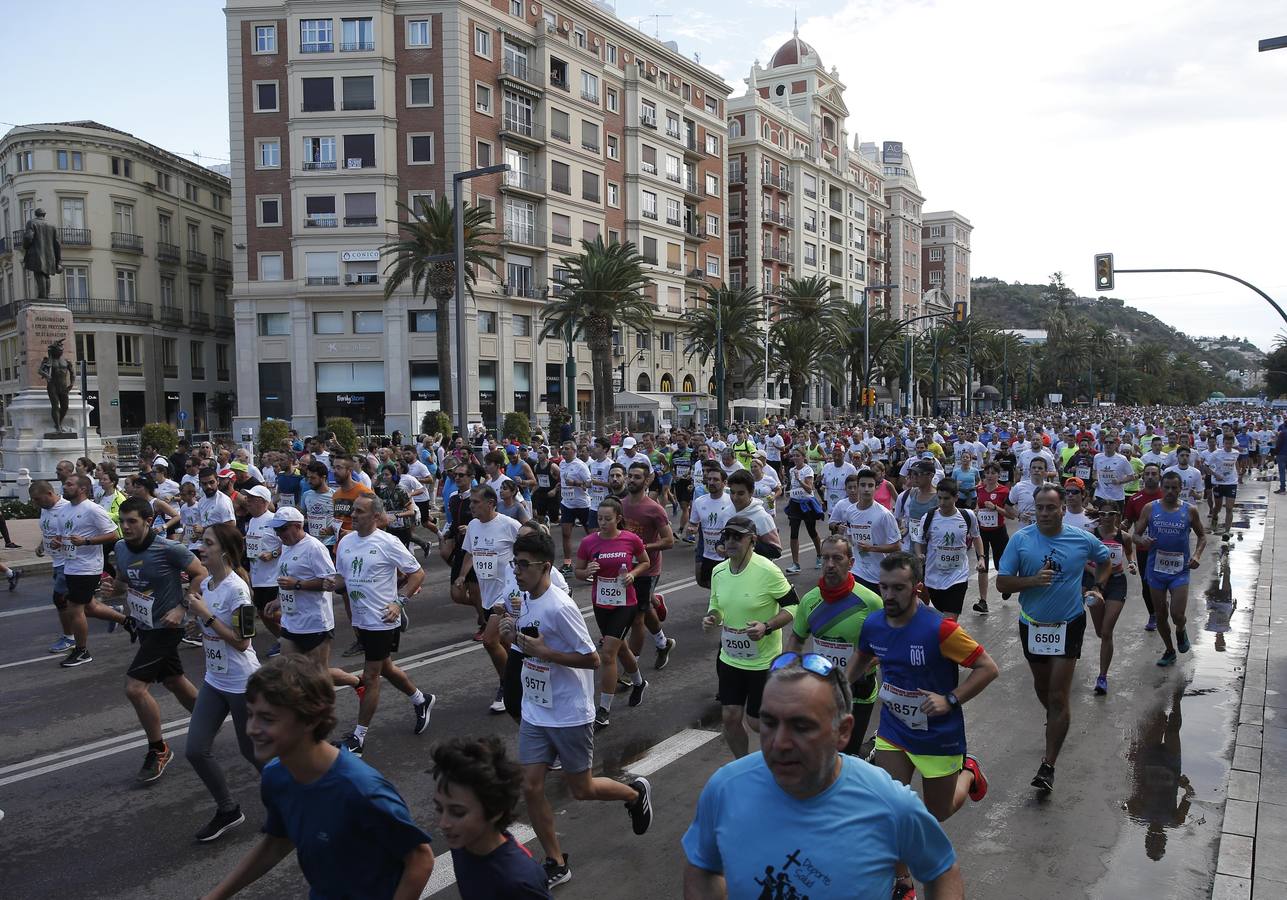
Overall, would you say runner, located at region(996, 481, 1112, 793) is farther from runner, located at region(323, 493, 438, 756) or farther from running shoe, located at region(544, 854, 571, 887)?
runner, located at region(323, 493, 438, 756)

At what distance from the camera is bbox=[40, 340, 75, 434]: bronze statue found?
2255cm

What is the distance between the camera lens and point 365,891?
2951 mm

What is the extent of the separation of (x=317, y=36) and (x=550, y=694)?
49709 millimetres

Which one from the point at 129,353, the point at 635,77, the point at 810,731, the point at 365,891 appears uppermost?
the point at 635,77

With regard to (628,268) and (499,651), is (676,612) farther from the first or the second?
(628,268)

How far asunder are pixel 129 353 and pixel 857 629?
5760 centimetres

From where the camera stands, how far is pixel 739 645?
18.2 feet

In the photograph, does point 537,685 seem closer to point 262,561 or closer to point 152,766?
point 152,766

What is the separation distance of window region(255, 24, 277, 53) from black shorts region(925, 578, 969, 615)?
1923 inches

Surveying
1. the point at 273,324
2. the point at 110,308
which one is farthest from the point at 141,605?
the point at 110,308

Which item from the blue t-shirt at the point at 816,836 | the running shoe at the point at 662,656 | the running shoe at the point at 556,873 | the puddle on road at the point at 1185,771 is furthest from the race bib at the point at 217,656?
the puddle on road at the point at 1185,771

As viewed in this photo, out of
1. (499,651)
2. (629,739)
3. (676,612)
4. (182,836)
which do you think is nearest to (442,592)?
(676,612)

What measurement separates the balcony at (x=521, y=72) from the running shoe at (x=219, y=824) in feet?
159

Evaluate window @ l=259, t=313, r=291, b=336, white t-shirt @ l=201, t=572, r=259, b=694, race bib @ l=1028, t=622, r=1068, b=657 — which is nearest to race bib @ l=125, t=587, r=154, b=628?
white t-shirt @ l=201, t=572, r=259, b=694
